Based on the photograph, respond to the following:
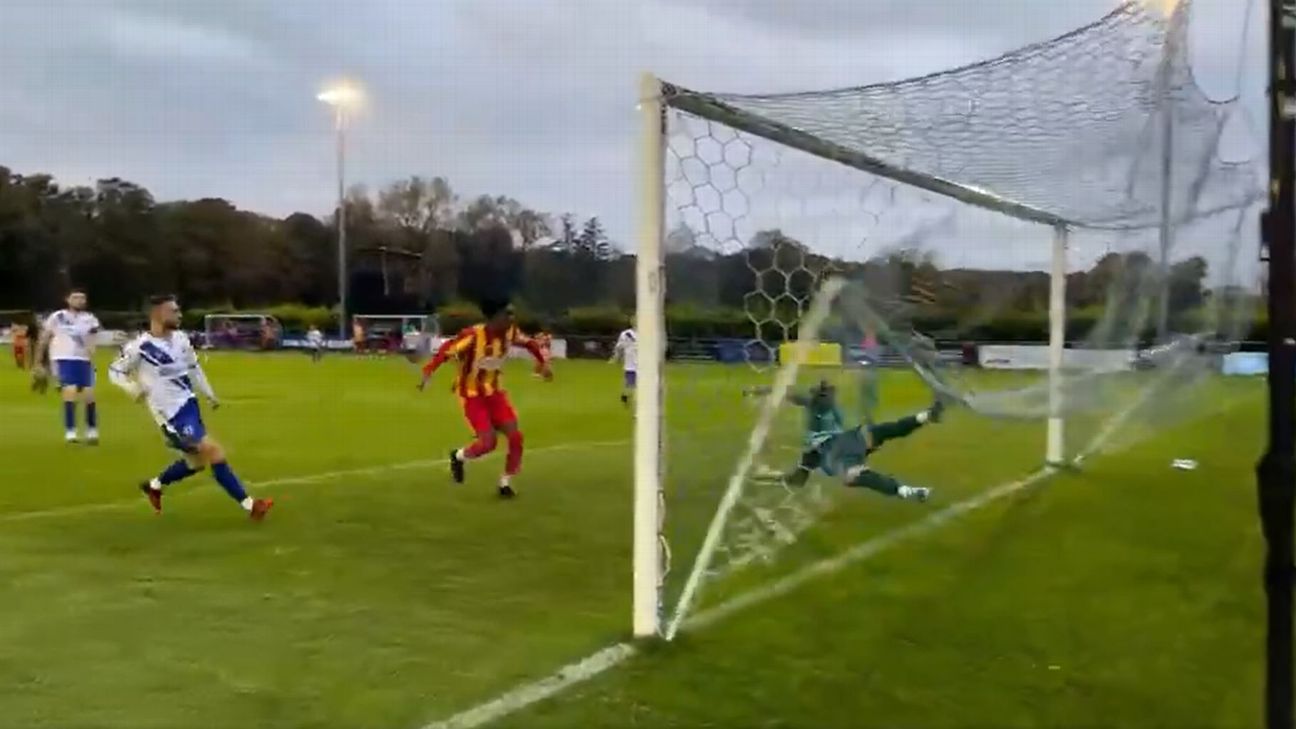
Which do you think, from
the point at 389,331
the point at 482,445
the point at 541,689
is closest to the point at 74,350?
the point at 482,445

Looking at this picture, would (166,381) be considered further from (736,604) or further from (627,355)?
(627,355)

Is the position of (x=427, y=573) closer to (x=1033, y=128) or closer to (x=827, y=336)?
(x=827, y=336)

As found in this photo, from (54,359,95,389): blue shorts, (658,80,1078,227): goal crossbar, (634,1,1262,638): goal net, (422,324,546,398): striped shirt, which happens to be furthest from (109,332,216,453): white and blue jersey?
(54,359,95,389): blue shorts

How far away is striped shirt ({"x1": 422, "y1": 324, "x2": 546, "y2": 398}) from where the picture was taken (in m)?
11.4

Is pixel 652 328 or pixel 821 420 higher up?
pixel 652 328

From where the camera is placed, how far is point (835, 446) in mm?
8930

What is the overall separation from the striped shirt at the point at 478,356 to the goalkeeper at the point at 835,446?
137 inches

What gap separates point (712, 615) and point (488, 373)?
517 cm

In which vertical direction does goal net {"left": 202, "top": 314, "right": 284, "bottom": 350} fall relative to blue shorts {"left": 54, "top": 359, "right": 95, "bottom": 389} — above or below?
below

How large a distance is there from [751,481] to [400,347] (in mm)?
50278

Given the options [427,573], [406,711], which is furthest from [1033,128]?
[406,711]

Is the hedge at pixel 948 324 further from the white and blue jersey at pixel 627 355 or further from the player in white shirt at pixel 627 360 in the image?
the player in white shirt at pixel 627 360

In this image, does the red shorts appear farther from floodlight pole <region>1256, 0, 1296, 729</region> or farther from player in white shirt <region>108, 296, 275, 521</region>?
floodlight pole <region>1256, 0, 1296, 729</region>

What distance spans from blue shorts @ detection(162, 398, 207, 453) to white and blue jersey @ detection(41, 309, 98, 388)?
724cm
